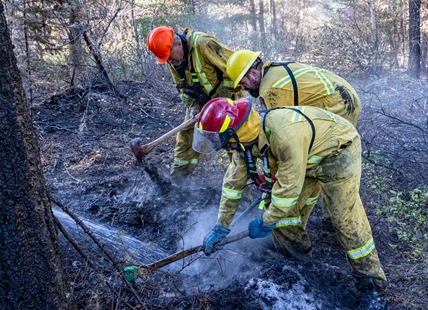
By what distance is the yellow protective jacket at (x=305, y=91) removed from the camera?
3.45 meters

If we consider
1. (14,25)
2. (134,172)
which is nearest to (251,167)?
(134,172)

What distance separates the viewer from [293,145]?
264 cm

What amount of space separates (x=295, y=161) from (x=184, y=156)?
2.47 metres

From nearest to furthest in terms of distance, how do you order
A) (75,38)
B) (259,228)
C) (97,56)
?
(259,228)
(75,38)
(97,56)

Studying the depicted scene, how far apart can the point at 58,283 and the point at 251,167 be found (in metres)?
1.68

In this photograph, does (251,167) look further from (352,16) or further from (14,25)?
(352,16)

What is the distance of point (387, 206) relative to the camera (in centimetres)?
442

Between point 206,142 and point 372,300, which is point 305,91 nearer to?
point 206,142

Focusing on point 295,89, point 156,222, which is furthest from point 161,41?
point 156,222

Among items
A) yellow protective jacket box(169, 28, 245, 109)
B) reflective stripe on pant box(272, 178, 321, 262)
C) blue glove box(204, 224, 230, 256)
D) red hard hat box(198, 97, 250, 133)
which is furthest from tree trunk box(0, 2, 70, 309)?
yellow protective jacket box(169, 28, 245, 109)

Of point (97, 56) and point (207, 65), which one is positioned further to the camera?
point (97, 56)

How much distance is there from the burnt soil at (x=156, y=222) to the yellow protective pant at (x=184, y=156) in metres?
0.19

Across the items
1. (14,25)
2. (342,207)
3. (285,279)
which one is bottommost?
(285,279)

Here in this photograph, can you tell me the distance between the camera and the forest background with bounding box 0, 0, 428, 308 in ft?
14.9
